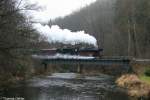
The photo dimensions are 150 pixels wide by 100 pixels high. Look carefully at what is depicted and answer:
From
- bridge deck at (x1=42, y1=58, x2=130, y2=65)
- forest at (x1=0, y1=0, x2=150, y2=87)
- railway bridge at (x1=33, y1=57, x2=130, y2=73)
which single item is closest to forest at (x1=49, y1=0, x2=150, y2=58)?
forest at (x1=0, y1=0, x2=150, y2=87)

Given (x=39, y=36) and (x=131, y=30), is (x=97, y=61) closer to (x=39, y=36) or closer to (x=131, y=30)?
(x=131, y=30)

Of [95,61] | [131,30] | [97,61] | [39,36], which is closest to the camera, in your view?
[39,36]

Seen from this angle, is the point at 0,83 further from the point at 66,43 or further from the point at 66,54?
the point at 66,43

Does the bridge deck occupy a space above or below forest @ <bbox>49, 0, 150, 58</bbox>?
below

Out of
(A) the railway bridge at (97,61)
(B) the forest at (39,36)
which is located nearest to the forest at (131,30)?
(B) the forest at (39,36)

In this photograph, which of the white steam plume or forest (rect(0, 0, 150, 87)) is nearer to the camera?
forest (rect(0, 0, 150, 87))

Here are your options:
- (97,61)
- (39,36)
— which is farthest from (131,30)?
(39,36)

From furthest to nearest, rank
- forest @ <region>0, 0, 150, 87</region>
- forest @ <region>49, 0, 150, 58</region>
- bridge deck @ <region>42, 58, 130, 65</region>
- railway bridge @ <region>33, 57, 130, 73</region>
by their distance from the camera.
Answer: forest @ <region>49, 0, 150, 58</region>, bridge deck @ <region>42, 58, 130, 65</region>, railway bridge @ <region>33, 57, 130, 73</region>, forest @ <region>0, 0, 150, 87</region>

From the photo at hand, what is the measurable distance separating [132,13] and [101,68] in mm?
15475

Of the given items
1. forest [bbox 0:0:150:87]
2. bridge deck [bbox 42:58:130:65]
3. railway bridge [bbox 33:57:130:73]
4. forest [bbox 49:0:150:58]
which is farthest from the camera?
forest [bbox 49:0:150:58]

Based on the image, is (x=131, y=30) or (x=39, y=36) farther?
(x=131, y=30)

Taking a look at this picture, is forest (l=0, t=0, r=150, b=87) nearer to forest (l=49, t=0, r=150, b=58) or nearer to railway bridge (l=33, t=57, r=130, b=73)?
forest (l=49, t=0, r=150, b=58)

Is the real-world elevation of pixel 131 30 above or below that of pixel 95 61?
above

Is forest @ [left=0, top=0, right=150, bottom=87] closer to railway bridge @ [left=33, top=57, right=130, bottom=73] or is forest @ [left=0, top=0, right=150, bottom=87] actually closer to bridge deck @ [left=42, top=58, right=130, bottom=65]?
railway bridge @ [left=33, top=57, right=130, bottom=73]
